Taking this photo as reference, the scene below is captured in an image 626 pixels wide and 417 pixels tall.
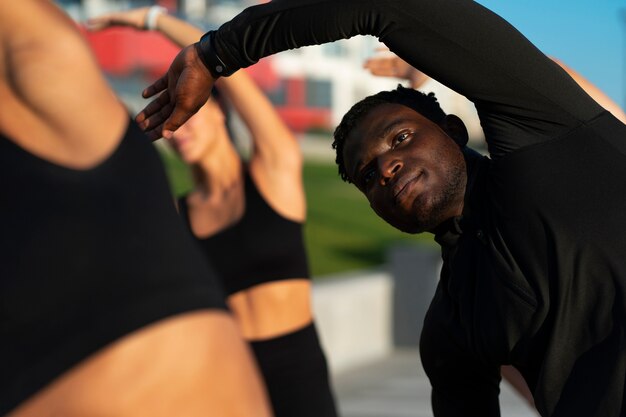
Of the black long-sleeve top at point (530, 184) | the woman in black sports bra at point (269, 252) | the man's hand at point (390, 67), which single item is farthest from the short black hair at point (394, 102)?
the woman in black sports bra at point (269, 252)

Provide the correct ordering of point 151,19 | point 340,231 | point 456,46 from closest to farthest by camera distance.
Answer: point 456,46, point 151,19, point 340,231

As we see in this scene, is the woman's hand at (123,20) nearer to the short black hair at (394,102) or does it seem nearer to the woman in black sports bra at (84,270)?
the short black hair at (394,102)

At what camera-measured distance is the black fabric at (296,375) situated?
3.81m

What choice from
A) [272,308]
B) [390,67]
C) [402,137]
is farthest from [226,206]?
[402,137]

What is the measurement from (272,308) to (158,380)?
243cm

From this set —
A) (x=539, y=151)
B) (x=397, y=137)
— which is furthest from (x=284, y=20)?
(x=539, y=151)

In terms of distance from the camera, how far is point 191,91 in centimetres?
227

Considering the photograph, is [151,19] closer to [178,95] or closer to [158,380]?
[178,95]

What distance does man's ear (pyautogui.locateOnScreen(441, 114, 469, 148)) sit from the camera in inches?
97.8

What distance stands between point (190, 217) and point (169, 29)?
2.90 ft

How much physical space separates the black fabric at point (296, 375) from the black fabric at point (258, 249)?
0.76ft

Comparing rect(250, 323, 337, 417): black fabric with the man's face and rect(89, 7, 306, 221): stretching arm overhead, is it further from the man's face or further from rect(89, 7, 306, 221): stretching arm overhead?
the man's face

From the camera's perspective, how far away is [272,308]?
13.2 feet

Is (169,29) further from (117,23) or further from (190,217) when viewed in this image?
(190,217)
